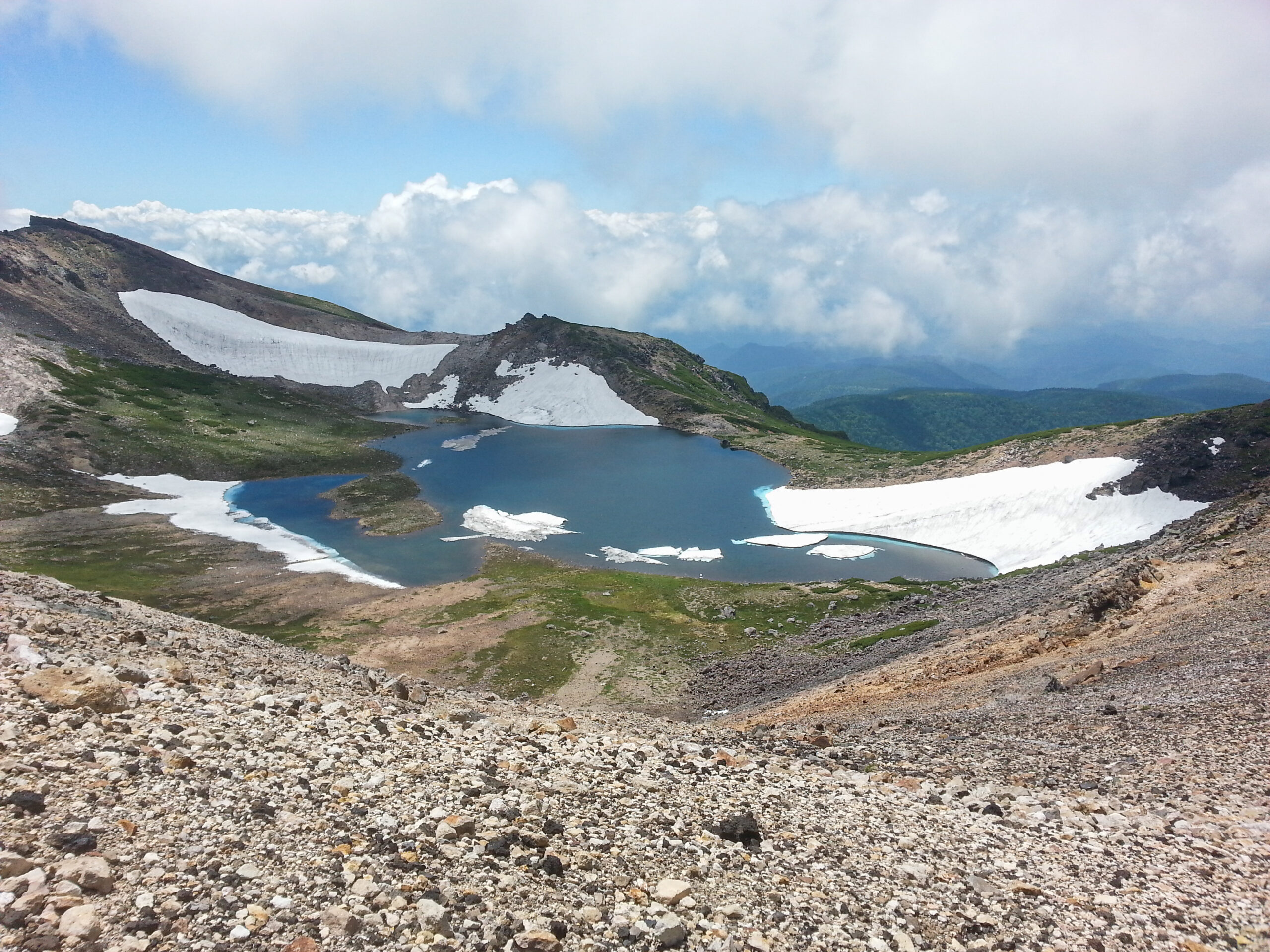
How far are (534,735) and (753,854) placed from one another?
5431 millimetres

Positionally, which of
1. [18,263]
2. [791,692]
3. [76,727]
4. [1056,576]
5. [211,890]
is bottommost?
[791,692]

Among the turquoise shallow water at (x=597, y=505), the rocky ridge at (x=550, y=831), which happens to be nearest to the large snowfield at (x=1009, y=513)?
the turquoise shallow water at (x=597, y=505)

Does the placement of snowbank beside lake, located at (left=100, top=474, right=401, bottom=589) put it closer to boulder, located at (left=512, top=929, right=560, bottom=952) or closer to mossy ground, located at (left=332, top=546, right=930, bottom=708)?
mossy ground, located at (left=332, top=546, right=930, bottom=708)

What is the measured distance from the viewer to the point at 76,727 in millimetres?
10023

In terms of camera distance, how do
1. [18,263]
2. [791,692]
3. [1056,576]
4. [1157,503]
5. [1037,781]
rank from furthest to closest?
[18,263], [1157,503], [1056,576], [791,692], [1037,781]

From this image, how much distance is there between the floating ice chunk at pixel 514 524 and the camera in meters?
75.7

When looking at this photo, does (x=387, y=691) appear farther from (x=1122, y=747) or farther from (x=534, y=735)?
(x=1122, y=747)

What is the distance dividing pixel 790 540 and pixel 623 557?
19.4 metres

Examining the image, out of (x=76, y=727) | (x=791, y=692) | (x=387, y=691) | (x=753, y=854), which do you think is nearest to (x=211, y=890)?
(x=76, y=727)

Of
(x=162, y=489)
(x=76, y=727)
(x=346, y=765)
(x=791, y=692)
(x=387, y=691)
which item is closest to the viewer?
(x=76, y=727)

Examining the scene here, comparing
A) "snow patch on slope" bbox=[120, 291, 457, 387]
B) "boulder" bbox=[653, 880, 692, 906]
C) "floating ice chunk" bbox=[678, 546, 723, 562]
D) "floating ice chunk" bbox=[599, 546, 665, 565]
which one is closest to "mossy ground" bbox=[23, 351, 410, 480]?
"snow patch on slope" bbox=[120, 291, 457, 387]

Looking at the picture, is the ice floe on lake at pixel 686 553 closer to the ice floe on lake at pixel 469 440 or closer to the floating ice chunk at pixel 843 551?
the floating ice chunk at pixel 843 551

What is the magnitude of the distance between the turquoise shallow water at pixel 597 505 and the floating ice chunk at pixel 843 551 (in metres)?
1.06

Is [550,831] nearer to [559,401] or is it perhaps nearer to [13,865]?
[13,865]
